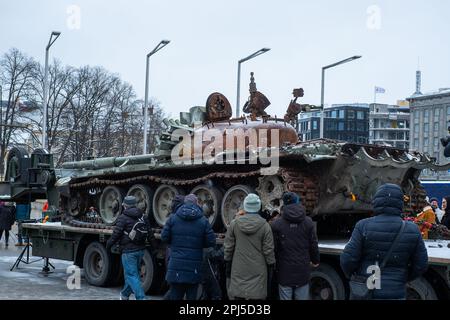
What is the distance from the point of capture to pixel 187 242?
363 inches

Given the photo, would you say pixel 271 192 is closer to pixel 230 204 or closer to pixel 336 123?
pixel 230 204

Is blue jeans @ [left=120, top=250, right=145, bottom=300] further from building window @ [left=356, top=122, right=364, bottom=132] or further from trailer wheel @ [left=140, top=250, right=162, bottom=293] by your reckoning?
building window @ [left=356, top=122, right=364, bottom=132]

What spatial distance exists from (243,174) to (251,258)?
3.41m

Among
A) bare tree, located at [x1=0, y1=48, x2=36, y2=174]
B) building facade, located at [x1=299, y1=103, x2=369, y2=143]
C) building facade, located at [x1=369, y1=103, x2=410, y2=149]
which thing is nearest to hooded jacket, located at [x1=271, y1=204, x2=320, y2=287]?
bare tree, located at [x1=0, y1=48, x2=36, y2=174]

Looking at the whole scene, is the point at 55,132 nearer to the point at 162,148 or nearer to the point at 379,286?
the point at 162,148

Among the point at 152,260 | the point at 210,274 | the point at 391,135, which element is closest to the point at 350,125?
the point at 391,135

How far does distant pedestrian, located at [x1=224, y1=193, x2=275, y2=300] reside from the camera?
859cm

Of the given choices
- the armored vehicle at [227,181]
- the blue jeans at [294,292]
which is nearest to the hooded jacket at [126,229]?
the armored vehicle at [227,181]

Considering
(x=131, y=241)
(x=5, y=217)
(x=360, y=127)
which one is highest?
(x=360, y=127)

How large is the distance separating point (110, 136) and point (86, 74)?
15.6 feet

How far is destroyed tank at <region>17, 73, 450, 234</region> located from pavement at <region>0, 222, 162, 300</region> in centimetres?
133

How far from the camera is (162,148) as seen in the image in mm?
14219

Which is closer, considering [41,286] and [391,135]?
[41,286]
